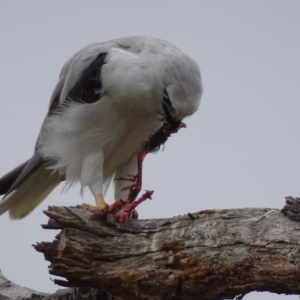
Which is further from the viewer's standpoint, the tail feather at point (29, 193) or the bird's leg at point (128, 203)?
the tail feather at point (29, 193)

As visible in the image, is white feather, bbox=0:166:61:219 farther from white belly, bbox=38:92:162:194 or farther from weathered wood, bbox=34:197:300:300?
weathered wood, bbox=34:197:300:300

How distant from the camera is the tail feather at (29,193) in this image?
698 cm

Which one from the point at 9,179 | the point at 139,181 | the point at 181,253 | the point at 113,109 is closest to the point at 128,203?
the point at 139,181

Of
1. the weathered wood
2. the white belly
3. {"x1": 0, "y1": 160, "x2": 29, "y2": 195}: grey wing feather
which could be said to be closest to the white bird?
the white belly

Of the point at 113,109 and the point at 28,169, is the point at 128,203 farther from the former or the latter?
the point at 28,169

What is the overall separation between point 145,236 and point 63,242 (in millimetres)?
525

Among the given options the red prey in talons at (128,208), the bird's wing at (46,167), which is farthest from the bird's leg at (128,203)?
the bird's wing at (46,167)

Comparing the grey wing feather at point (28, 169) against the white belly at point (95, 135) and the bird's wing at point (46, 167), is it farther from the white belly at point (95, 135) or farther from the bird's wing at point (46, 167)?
the white belly at point (95, 135)

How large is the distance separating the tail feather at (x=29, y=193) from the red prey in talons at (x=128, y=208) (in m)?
1.89

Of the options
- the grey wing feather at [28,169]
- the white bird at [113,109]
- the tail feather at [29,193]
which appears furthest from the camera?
the tail feather at [29,193]

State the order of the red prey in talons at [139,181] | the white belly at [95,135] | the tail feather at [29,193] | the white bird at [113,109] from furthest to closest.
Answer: the tail feather at [29,193], the white belly at [95,135], the white bird at [113,109], the red prey in talons at [139,181]

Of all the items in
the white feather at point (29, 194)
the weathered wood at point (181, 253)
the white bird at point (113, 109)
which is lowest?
the weathered wood at point (181, 253)

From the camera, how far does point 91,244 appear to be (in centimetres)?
466

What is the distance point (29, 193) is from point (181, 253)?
9.36ft
